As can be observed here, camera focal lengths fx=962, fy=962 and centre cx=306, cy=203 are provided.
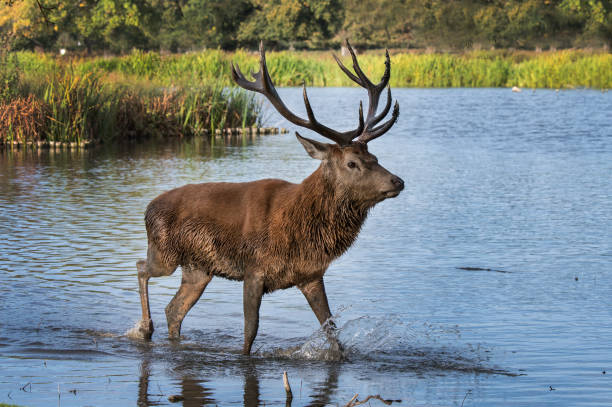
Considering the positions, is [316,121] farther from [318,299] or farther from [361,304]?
[361,304]

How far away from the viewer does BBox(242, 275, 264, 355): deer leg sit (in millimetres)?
7652

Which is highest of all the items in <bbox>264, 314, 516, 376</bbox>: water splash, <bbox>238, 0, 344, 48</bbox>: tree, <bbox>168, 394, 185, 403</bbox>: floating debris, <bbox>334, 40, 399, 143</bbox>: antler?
<bbox>238, 0, 344, 48</bbox>: tree

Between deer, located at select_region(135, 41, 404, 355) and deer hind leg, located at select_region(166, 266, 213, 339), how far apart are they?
0.68ft

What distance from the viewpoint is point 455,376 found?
7.39 metres

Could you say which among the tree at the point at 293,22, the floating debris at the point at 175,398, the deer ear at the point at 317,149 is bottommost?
the floating debris at the point at 175,398

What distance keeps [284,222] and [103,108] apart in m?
18.6

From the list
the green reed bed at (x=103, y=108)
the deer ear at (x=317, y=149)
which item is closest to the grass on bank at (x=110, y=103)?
the green reed bed at (x=103, y=108)

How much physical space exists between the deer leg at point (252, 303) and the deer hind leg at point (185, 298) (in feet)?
2.45

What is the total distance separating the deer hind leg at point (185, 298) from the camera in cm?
837

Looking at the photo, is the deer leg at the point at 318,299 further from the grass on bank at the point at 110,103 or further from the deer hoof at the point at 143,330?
the grass on bank at the point at 110,103

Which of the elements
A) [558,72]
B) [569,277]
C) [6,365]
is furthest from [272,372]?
[558,72]

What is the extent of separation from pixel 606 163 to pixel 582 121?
12.5 metres

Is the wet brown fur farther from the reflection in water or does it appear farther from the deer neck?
the reflection in water

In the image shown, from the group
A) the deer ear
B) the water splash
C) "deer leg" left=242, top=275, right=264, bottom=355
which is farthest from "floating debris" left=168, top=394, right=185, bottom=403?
the deer ear
